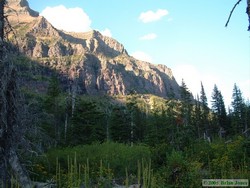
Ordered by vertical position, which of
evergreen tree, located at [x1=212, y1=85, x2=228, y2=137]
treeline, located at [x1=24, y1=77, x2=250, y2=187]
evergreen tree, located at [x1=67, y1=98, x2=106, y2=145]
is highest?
evergreen tree, located at [x1=212, y1=85, x2=228, y2=137]

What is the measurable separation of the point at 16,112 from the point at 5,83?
2.09ft

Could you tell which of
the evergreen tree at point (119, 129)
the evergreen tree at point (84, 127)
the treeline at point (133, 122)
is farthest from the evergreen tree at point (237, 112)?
the evergreen tree at point (84, 127)

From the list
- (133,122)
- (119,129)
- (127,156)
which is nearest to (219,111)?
(133,122)

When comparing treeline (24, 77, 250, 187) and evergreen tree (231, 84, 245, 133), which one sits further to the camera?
evergreen tree (231, 84, 245, 133)

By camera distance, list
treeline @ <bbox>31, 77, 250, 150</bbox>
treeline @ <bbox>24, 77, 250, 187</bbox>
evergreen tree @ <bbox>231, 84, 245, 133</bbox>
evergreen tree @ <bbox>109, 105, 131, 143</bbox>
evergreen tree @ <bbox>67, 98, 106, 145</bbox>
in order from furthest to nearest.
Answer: evergreen tree @ <bbox>231, 84, 245, 133</bbox>, evergreen tree @ <bbox>109, 105, 131, 143</bbox>, evergreen tree @ <bbox>67, 98, 106, 145</bbox>, treeline @ <bbox>31, 77, 250, 150</bbox>, treeline @ <bbox>24, 77, 250, 187</bbox>

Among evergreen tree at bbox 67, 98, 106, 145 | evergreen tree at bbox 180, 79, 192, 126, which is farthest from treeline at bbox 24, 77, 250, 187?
evergreen tree at bbox 180, 79, 192, 126

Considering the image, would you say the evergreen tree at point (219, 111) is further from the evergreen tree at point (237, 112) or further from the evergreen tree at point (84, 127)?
the evergreen tree at point (84, 127)

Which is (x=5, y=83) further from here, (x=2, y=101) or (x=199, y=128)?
(x=199, y=128)

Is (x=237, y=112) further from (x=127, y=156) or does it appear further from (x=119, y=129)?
(x=127, y=156)

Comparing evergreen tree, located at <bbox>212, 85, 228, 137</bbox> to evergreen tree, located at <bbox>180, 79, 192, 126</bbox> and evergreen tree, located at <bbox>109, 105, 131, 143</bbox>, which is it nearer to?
evergreen tree, located at <bbox>180, 79, 192, 126</bbox>

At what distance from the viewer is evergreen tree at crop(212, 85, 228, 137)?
7156 centimetres

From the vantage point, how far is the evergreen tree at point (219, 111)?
235ft

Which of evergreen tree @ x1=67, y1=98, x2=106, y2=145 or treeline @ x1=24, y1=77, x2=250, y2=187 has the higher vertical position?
evergreen tree @ x1=67, y1=98, x2=106, y2=145

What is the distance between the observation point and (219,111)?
74500mm
